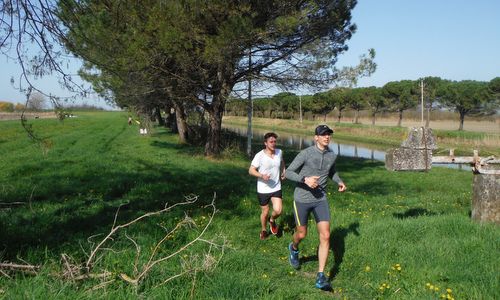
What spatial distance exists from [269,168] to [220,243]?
1.52m

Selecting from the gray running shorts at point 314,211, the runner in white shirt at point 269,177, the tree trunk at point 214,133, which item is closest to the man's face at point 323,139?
the gray running shorts at point 314,211

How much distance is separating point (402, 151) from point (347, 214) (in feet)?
5.59

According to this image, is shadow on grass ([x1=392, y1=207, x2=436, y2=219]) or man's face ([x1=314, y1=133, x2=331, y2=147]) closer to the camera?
man's face ([x1=314, y1=133, x2=331, y2=147])

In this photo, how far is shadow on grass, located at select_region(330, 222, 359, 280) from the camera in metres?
5.99

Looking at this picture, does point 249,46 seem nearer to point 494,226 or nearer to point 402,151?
point 402,151

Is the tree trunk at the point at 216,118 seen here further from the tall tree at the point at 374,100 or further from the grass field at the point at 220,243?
the tall tree at the point at 374,100

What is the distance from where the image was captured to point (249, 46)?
645 inches

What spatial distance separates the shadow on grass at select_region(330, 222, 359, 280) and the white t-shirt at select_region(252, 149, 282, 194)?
1.20m

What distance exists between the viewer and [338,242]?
6746mm

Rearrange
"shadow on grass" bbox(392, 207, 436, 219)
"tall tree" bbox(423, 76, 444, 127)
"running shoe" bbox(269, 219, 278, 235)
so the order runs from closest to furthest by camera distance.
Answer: "running shoe" bbox(269, 219, 278, 235) < "shadow on grass" bbox(392, 207, 436, 219) < "tall tree" bbox(423, 76, 444, 127)

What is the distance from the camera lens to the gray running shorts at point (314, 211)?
5.63 m

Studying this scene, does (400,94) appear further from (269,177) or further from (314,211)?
(314,211)

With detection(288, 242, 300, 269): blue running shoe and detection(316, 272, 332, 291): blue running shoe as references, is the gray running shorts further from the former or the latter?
detection(316, 272, 332, 291): blue running shoe

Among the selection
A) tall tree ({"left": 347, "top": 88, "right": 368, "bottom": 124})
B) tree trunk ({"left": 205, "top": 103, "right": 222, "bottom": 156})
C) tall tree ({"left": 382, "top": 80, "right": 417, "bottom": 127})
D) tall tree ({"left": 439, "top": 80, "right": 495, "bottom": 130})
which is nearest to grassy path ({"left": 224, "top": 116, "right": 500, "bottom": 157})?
tall tree ({"left": 439, "top": 80, "right": 495, "bottom": 130})
